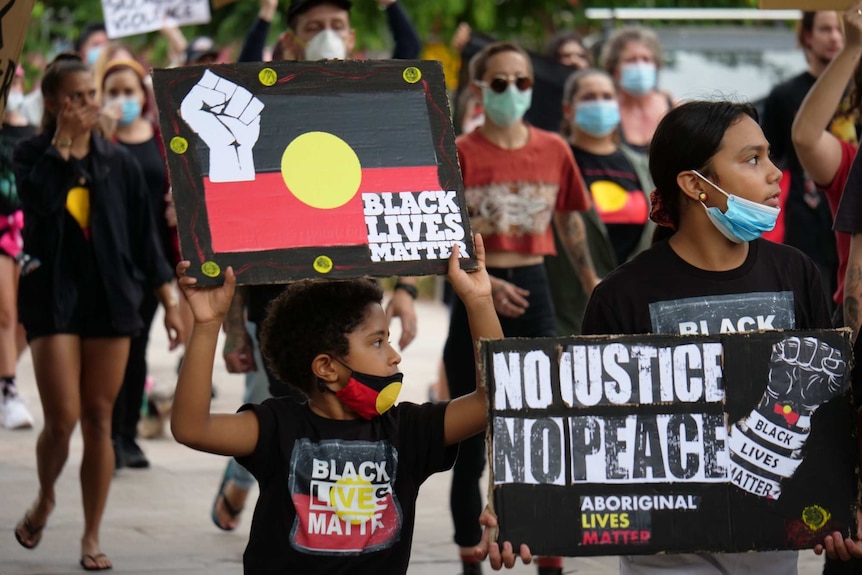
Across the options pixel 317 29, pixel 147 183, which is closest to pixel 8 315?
pixel 147 183

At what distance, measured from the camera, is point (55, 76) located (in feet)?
21.8

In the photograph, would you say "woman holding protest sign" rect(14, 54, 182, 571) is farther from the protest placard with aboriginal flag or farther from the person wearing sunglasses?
the protest placard with aboriginal flag

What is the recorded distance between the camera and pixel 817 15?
23.4 feet

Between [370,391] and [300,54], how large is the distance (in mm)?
2577

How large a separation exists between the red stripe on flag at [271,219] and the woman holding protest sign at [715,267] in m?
0.71

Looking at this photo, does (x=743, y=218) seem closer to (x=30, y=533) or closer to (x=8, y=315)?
(x=30, y=533)

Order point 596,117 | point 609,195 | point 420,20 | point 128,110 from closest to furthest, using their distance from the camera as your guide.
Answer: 1. point 609,195
2. point 596,117
3. point 128,110
4. point 420,20

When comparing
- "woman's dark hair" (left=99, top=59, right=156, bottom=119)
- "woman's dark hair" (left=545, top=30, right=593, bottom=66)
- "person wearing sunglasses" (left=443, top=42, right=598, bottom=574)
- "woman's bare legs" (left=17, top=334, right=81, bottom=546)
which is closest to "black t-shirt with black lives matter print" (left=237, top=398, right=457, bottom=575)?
"person wearing sunglasses" (left=443, top=42, right=598, bottom=574)

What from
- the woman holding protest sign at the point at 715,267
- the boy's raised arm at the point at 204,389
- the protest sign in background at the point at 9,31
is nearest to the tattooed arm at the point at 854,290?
the woman holding protest sign at the point at 715,267

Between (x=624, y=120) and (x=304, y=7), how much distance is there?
3.98m

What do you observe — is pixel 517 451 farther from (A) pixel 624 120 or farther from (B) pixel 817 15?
(A) pixel 624 120

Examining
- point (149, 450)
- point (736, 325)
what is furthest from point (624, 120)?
point (736, 325)

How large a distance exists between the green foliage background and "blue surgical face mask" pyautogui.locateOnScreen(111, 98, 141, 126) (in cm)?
930

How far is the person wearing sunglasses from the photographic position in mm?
6074
